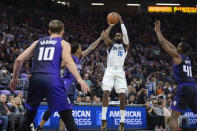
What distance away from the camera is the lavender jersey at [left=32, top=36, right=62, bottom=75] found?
5852mm

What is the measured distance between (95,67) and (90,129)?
21.8ft

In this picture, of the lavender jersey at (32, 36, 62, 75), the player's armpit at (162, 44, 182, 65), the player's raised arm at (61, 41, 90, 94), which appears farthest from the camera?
the player's armpit at (162, 44, 182, 65)

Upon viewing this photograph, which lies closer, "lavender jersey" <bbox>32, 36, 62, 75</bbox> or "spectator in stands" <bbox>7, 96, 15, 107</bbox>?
"lavender jersey" <bbox>32, 36, 62, 75</bbox>

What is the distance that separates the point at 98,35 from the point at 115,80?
19047 millimetres

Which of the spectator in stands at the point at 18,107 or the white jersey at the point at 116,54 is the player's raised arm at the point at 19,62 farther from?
the spectator in stands at the point at 18,107

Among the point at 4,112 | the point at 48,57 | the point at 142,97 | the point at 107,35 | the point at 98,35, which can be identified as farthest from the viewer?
the point at 98,35

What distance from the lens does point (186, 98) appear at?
770cm

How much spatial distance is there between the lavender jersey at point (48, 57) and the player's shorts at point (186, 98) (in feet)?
9.86

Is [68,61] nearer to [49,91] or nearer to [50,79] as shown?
[50,79]

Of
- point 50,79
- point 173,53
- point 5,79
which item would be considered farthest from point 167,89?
point 50,79

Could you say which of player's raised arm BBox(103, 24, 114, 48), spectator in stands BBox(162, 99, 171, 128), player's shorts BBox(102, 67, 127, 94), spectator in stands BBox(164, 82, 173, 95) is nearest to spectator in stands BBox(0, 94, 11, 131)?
player's shorts BBox(102, 67, 127, 94)

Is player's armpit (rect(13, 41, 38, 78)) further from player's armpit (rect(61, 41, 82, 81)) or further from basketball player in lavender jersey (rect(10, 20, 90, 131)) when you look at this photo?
player's armpit (rect(61, 41, 82, 81))

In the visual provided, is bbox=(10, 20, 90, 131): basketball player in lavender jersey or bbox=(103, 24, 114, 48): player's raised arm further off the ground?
bbox=(103, 24, 114, 48): player's raised arm

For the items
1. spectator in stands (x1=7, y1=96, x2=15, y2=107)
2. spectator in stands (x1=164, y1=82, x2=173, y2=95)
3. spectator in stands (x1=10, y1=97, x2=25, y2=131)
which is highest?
spectator in stands (x1=7, y1=96, x2=15, y2=107)
